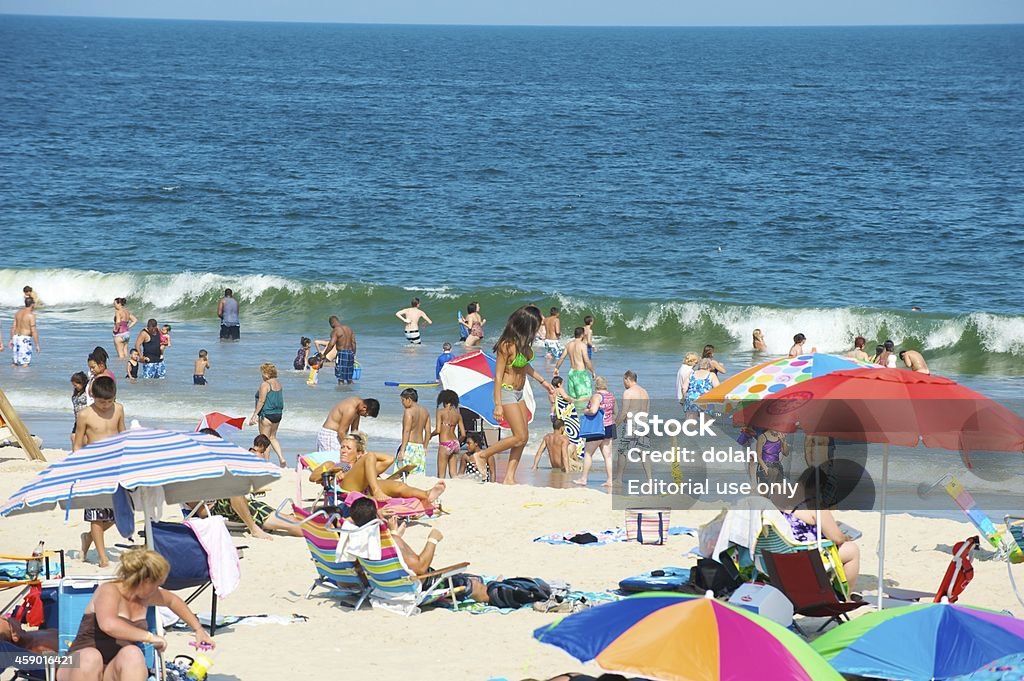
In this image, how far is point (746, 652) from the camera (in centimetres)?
520

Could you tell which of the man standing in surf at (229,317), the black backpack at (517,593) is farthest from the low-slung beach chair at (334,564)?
the man standing in surf at (229,317)

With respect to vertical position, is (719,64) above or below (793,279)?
above

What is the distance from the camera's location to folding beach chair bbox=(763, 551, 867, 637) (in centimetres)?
759

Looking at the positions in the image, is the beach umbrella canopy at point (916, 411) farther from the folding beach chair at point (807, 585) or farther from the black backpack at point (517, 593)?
the black backpack at point (517, 593)

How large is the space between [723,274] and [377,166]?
1953 centimetres

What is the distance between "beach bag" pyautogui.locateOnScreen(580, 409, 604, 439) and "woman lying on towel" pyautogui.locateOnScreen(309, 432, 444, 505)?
96.8 inches

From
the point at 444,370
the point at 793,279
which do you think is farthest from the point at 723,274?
the point at 444,370

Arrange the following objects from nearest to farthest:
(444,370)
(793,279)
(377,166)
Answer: (444,370), (793,279), (377,166)

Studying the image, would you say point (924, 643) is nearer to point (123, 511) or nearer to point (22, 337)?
point (123, 511)

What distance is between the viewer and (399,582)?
830 cm

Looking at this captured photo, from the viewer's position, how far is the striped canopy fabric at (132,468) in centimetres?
655

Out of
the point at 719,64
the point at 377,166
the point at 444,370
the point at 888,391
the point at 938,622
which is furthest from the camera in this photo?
the point at 719,64

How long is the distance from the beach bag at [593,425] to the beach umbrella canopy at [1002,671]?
292 inches

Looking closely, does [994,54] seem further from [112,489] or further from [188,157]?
[112,489]
